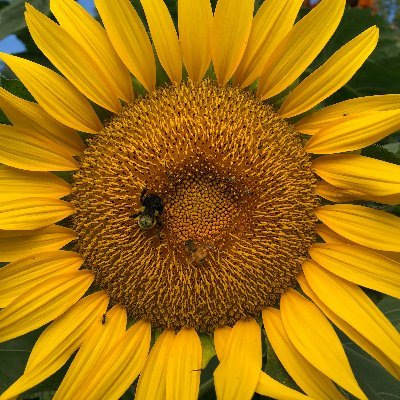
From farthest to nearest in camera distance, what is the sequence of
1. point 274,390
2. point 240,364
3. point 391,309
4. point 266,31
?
point 391,309
point 266,31
point 240,364
point 274,390

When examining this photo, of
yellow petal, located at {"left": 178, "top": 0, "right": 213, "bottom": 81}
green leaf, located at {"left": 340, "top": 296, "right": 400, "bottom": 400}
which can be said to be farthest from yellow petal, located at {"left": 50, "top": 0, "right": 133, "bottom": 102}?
green leaf, located at {"left": 340, "top": 296, "right": 400, "bottom": 400}

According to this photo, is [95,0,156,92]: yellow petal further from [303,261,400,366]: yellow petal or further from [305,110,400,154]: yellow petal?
[303,261,400,366]: yellow petal

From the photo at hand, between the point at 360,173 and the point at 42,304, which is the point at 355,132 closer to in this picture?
the point at 360,173

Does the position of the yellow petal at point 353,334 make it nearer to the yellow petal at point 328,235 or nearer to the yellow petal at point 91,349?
the yellow petal at point 328,235

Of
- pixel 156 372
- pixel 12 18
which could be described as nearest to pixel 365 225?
pixel 156 372

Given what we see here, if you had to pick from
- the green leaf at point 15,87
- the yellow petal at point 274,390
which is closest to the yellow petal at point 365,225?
the yellow petal at point 274,390

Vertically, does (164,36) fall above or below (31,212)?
above

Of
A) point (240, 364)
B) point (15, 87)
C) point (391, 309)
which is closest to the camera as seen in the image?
point (240, 364)
